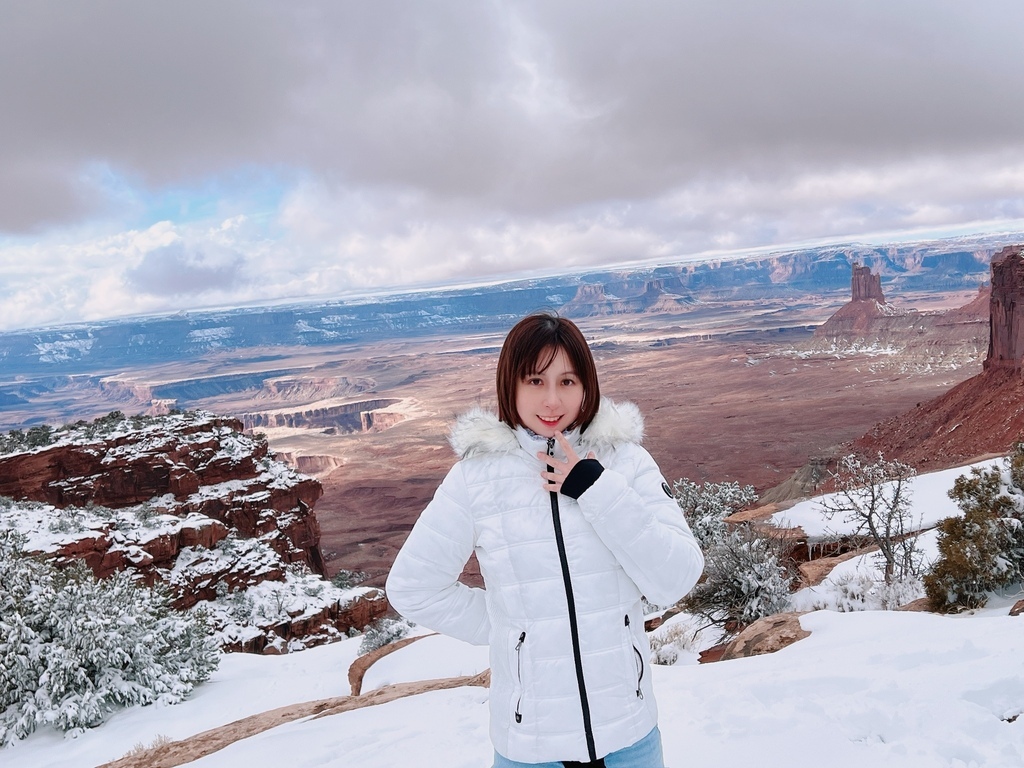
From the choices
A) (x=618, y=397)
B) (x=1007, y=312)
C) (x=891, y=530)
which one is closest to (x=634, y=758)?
(x=618, y=397)

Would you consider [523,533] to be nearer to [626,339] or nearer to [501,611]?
[501,611]

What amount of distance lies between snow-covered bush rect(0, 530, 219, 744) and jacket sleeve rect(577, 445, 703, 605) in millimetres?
8002

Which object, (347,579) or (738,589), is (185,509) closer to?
(347,579)

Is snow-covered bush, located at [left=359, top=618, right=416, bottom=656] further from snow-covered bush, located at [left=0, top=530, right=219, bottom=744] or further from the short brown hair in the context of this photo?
the short brown hair

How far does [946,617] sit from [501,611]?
15.0 feet

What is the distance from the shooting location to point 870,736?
3102mm

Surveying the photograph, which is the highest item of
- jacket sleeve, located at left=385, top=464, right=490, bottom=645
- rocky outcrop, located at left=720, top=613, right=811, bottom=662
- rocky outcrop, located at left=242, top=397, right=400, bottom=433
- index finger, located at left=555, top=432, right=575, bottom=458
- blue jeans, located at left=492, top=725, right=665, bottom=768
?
index finger, located at left=555, top=432, right=575, bottom=458

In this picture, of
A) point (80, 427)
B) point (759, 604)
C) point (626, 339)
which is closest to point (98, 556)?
point (80, 427)

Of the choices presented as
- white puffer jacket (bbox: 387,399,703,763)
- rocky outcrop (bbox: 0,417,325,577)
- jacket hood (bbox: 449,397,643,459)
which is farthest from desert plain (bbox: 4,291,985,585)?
rocky outcrop (bbox: 0,417,325,577)

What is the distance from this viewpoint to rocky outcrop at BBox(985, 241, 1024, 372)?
107ft

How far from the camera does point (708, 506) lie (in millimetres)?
17672

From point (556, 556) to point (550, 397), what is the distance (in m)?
0.44

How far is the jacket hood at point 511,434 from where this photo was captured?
1861 millimetres

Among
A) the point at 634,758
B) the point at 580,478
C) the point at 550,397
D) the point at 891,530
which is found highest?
the point at 550,397
